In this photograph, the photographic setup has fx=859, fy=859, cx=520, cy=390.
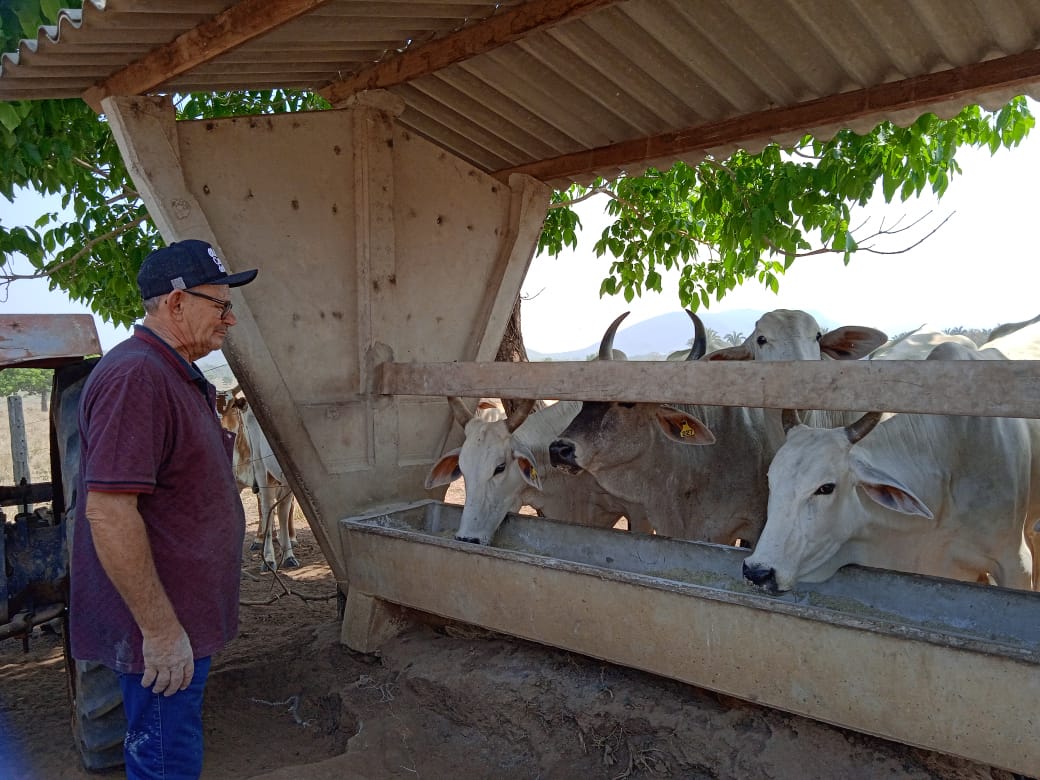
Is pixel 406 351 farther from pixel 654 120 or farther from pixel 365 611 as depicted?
pixel 654 120

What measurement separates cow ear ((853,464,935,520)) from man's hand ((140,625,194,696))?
2605 millimetres

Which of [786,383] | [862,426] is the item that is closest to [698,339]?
[862,426]

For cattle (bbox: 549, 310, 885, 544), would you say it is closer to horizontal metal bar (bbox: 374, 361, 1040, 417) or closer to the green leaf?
horizontal metal bar (bbox: 374, 361, 1040, 417)

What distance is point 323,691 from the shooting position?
423cm

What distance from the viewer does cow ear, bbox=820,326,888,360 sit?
4801 millimetres

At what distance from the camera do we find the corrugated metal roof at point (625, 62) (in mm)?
3590

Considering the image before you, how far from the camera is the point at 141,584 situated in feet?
7.49

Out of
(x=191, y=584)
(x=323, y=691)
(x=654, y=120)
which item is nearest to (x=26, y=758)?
(x=323, y=691)

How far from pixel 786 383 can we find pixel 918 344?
321cm

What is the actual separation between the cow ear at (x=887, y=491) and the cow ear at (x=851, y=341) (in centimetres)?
147

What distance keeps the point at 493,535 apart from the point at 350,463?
0.89m

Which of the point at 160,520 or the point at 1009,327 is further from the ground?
the point at 1009,327

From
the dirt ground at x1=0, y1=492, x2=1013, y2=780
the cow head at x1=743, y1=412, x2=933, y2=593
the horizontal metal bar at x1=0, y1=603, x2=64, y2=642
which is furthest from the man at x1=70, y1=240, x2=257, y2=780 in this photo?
the cow head at x1=743, y1=412, x2=933, y2=593

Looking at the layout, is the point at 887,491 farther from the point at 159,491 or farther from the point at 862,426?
the point at 159,491
